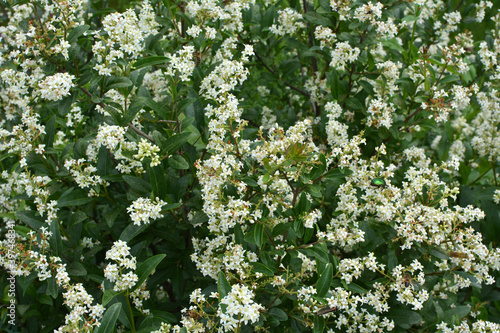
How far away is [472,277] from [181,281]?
6.24ft

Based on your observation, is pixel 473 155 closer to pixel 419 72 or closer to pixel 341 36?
pixel 419 72

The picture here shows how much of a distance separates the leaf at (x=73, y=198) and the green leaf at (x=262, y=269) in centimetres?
119

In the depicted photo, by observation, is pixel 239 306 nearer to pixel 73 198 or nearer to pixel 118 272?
pixel 118 272

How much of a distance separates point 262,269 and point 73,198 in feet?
4.32

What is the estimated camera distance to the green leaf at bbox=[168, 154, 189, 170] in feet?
8.65

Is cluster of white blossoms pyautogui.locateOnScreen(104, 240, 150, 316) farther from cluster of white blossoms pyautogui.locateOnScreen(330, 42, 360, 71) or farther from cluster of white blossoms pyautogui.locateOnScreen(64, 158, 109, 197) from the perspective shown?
cluster of white blossoms pyautogui.locateOnScreen(330, 42, 360, 71)

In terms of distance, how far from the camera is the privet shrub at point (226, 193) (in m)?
2.36

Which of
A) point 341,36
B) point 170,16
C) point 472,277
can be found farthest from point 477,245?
point 170,16

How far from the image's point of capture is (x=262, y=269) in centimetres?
229

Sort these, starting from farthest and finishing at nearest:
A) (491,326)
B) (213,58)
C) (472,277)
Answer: (213,58)
(472,277)
(491,326)

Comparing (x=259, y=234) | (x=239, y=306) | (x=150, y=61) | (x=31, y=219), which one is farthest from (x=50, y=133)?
(x=239, y=306)

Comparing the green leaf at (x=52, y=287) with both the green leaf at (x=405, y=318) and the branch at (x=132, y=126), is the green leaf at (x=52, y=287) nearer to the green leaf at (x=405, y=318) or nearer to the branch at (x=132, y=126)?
the branch at (x=132, y=126)

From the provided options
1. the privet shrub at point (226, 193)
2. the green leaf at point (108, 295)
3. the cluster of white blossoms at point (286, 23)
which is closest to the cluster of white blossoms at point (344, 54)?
the privet shrub at point (226, 193)

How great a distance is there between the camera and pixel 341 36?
3305 mm
